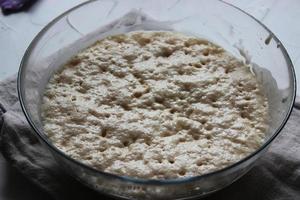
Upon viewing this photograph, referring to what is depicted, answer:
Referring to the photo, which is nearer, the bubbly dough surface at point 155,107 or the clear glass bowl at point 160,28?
the clear glass bowl at point 160,28

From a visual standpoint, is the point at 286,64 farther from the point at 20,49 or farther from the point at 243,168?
the point at 20,49

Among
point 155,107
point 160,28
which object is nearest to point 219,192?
point 155,107

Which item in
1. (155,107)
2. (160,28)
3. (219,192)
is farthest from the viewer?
(160,28)

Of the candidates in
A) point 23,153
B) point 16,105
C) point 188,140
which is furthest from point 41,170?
point 188,140

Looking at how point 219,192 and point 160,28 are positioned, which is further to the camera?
point 160,28

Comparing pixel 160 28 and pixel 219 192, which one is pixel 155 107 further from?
pixel 160 28
